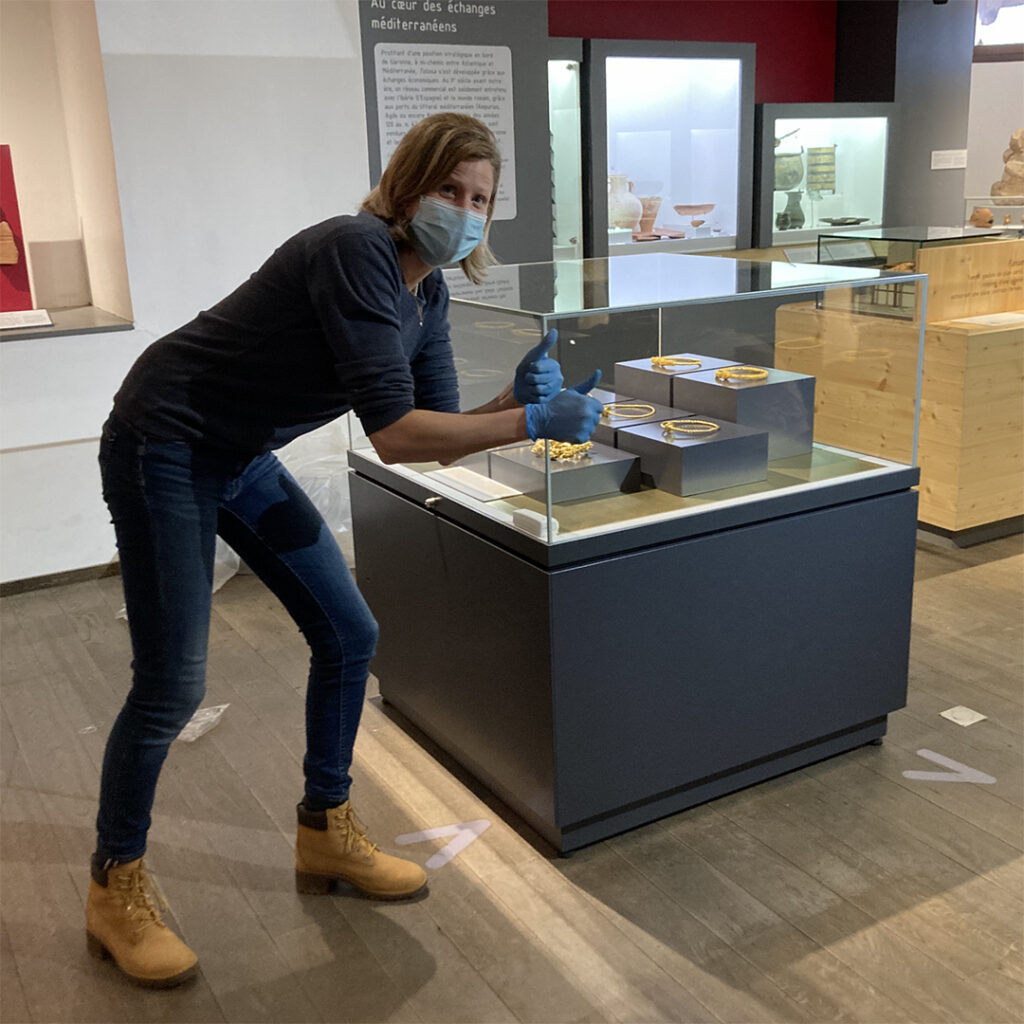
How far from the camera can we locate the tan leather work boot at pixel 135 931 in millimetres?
1821

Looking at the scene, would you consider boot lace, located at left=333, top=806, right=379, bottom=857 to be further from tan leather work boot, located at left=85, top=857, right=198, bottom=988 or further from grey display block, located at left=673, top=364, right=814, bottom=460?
grey display block, located at left=673, top=364, right=814, bottom=460

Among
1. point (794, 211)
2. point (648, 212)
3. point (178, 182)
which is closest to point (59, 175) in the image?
point (178, 182)

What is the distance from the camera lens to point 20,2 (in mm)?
3922

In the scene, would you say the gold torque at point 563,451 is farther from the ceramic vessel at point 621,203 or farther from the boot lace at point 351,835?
the ceramic vessel at point 621,203

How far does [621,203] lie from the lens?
17.7 ft

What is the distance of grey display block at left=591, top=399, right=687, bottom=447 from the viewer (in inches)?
91.6

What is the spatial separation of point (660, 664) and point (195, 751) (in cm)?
120

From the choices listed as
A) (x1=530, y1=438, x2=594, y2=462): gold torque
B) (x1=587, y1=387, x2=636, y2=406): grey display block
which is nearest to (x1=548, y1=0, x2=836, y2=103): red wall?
(x1=587, y1=387, x2=636, y2=406): grey display block

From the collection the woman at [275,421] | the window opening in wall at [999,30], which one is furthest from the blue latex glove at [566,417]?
the window opening in wall at [999,30]

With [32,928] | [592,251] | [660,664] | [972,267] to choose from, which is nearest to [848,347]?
[660,664]

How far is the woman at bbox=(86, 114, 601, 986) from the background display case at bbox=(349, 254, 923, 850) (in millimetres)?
270

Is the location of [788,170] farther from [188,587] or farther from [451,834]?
[188,587]

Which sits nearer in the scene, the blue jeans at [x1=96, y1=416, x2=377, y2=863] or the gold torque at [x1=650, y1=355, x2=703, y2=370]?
the blue jeans at [x1=96, y1=416, x2=377, y2=863]

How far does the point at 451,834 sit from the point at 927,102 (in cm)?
590
